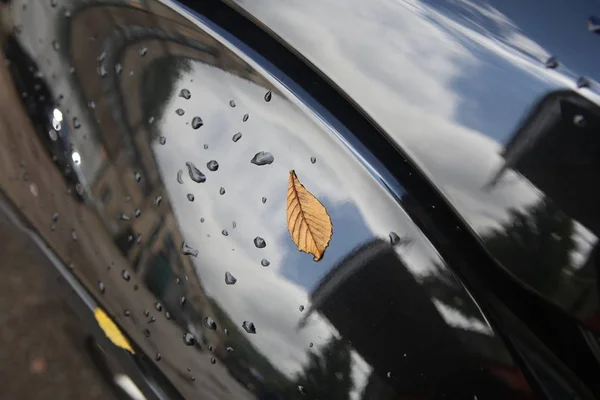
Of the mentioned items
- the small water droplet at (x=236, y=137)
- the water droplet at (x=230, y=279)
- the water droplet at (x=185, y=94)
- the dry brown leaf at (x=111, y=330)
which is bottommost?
the water droplet at (x=230, y=279)

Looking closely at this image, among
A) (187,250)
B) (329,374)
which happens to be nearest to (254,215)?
(187,250)

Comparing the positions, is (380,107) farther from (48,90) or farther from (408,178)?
(48,90)

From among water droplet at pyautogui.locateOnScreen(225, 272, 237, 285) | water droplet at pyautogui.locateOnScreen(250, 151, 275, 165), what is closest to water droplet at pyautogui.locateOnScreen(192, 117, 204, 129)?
water droplet at pyautogui.locateOnScreen(250, 151, 275, 165)

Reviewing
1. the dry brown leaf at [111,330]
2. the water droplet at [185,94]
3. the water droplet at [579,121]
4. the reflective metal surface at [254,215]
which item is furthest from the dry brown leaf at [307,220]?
the dry brown leaf at [111,330]

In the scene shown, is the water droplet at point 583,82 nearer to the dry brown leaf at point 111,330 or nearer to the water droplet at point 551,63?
the water droplet at point 551,63

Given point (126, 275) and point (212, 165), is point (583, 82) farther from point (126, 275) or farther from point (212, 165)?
point (126, 275)

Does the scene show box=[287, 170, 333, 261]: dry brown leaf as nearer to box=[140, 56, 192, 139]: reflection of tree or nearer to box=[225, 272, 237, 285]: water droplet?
box=[225, 272, 237, 285]: water droplet
